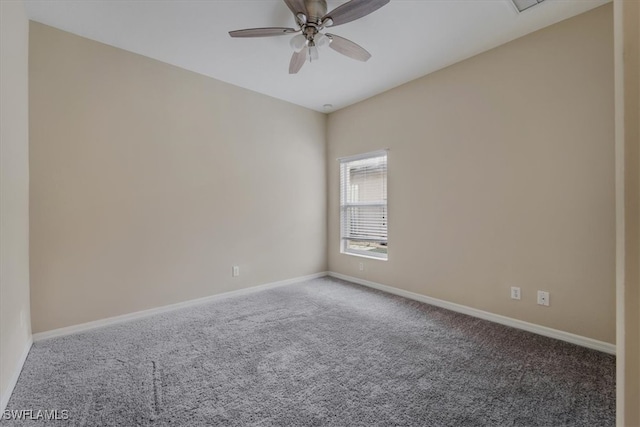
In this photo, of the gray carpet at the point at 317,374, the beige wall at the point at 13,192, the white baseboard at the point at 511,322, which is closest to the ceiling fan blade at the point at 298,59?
the beige wall at the point at 13,192

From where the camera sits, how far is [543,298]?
2490 millimetres

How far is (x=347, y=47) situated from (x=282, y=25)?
0.62 m

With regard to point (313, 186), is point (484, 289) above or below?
below

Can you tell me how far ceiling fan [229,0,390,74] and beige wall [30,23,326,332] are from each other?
1.47 meters

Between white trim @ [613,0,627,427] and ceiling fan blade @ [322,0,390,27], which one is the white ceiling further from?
white trim @ [613,0,627,427]

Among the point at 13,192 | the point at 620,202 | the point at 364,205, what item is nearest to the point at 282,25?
the point at 13,192

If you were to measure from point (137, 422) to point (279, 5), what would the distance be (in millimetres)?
2887

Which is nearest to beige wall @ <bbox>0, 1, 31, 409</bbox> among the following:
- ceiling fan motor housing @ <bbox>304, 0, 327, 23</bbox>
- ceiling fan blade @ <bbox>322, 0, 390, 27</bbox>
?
ceiling fan motor housing @ <bbox>304, 0, 327, 23</bbox>

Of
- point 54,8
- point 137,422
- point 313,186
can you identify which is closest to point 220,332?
point 137,422

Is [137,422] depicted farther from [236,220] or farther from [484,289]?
[484,289]

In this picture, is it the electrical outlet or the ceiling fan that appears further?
the electrical outlet

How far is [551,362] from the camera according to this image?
2041 mm

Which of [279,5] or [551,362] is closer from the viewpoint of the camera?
[551,362]
